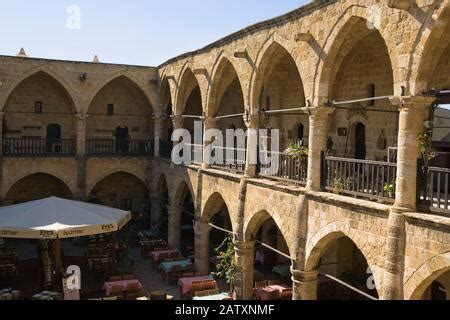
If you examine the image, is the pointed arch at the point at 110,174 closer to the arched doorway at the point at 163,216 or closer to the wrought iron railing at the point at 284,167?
the arched doorway at the point at 163,216

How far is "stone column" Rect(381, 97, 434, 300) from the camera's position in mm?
7531

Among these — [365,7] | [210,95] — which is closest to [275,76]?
[210,95]

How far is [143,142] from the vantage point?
21703 mm

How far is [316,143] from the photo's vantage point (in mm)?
9992

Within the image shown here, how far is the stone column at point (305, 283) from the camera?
10.1m

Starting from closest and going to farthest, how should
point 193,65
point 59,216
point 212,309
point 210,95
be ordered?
point 212,309 → point 59,216 → point 210,95 → point 193,65

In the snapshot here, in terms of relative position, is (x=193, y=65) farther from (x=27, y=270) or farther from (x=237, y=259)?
(x=27, y=270)

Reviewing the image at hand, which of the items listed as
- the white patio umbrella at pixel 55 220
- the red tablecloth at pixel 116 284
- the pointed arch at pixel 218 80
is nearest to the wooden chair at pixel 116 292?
the red tablecloth at pixel 116 284

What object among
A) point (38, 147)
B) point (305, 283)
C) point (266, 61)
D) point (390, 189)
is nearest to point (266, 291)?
point (305, 283)

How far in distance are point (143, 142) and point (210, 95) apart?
7.46 m

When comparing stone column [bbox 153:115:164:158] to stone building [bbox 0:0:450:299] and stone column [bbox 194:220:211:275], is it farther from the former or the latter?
stone column [bbox 194:220:211:275]

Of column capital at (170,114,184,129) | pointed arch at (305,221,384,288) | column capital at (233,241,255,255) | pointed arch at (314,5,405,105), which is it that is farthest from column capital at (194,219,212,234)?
pointed arch at (314,5,405,105)

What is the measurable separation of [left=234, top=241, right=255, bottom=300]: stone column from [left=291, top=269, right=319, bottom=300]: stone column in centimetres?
272

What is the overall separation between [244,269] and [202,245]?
11.2ft
